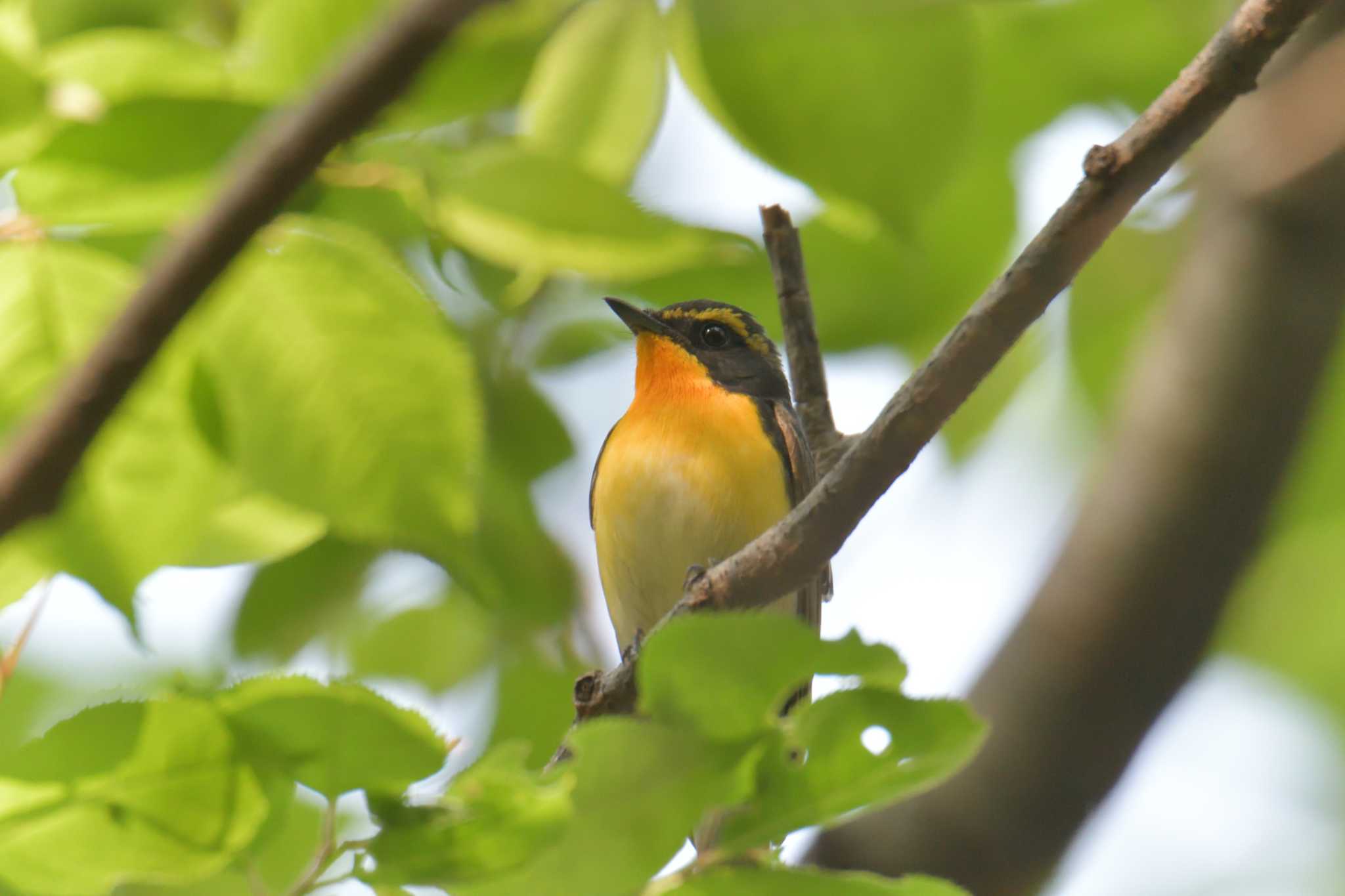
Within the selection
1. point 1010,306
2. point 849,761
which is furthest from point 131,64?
point 849,761

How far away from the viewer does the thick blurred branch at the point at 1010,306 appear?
6.02 feet

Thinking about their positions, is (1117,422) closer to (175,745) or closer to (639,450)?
(639,450)

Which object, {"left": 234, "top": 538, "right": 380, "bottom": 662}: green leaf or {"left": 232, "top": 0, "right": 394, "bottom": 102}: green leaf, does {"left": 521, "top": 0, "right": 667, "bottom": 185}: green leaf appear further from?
{"left": 234, "top": 538, "right": 380, "bottom": 662}: green leaf

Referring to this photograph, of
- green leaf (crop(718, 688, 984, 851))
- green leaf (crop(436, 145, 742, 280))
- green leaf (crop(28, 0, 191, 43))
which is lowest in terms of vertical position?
green leaf (crop(718, 688, 984, 851))

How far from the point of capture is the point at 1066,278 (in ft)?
6.26

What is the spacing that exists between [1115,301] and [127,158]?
3480 mm

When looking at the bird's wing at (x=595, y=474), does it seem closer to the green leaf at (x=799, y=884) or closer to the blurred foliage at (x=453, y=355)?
the blurred foliage at (x=453, y=355)

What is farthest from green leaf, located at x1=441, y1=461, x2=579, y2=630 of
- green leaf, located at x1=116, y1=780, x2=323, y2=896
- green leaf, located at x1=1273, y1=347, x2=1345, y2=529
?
green leaf, located at x1=1273, y1=347, x2=1345, y2=529

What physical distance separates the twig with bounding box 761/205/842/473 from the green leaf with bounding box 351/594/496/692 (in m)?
1.53

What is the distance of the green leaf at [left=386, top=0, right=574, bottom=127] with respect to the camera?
9.65 feet

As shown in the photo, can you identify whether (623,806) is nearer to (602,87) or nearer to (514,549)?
(602,87)

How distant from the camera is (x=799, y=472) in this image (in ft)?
16.6

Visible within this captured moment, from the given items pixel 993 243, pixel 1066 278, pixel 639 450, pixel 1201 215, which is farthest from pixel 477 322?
pixel 1066 278

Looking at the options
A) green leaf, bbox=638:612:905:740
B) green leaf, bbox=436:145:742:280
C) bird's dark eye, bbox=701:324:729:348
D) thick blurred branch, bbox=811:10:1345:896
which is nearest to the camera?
green leaf, bbox=638:612:905:740
